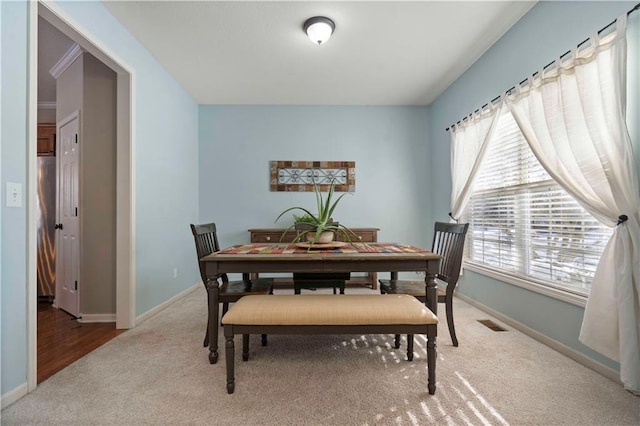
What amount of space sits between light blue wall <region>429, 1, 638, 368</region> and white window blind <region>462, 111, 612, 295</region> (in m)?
0.20

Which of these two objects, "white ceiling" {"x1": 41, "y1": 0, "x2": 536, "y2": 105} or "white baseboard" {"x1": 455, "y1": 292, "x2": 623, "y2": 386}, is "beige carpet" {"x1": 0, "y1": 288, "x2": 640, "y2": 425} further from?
"white ceiling" {"x1": 41, "y1": 0, "x2": 536, "y2": 105}

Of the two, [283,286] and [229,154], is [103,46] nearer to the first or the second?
[229,154]

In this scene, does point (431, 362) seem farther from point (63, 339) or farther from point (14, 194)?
point (63, 339)

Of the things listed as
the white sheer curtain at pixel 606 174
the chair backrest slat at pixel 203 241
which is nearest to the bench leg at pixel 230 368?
the chair backrest slat at pixel 203 241

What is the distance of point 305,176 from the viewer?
13.6 ft

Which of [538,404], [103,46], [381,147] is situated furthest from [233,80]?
[538,404]

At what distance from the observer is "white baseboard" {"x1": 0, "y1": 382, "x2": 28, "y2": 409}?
4.64ft

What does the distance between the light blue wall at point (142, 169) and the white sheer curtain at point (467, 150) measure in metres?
3.40

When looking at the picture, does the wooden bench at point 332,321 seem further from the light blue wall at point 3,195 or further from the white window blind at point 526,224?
the white window blind at point 526,224

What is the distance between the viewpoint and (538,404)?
4.69ft

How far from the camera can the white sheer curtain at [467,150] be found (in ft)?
8.95

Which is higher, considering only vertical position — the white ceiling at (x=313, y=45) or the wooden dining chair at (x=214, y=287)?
the white ceiling at (x=313, y=45)

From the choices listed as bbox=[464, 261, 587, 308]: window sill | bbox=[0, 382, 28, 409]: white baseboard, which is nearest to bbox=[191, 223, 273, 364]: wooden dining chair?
bbox=[0, 382, 28, 409]: white baseboard

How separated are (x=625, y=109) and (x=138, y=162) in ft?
11.9
